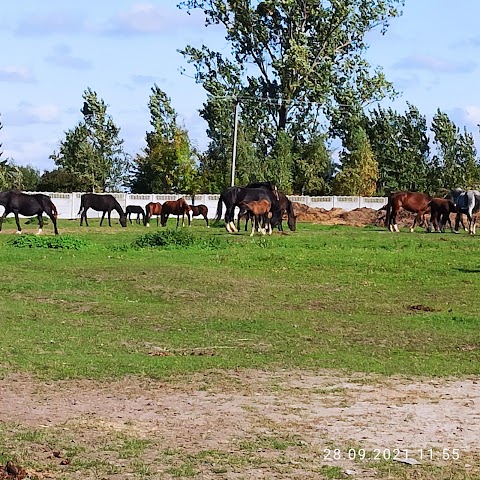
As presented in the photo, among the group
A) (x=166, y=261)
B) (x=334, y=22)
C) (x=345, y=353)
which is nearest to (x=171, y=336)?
(x=345, y=353)

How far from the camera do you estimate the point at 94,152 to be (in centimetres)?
7288

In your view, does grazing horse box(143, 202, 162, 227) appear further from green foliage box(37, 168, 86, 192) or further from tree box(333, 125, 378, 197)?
green foliage box(37, 168, 86, 192)

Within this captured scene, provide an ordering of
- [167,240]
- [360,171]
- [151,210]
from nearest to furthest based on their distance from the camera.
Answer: [167,240] < [151,210] < [360,171]

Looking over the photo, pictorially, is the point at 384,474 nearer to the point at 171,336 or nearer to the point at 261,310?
the point at 171,336

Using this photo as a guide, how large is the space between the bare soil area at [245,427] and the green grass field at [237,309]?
0.90 metres

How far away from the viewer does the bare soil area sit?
6797 mm

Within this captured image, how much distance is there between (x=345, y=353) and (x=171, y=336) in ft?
8.39

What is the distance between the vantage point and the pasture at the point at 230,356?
7180 mm

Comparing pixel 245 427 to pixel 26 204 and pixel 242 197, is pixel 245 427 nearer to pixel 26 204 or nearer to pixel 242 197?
pixel 242 197

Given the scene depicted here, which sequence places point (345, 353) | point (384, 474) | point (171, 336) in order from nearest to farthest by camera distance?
point (384, 474), point (345, 353), point (171, 336)

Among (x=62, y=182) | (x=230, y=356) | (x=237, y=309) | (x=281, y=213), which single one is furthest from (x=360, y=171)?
(x=230, y=356)

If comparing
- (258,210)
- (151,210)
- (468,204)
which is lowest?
(151,210)

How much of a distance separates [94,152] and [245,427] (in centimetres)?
6637

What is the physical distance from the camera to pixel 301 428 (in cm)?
806
